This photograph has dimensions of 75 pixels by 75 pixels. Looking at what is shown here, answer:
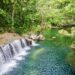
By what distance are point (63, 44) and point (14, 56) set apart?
11000 millimetres

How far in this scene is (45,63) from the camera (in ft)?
83.6

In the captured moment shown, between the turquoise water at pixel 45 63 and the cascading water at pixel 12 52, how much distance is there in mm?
928

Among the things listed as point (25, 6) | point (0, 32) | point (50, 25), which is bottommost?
point (50, 25)

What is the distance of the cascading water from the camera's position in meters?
24.4

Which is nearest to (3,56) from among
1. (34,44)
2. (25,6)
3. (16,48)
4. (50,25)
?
(16,48)

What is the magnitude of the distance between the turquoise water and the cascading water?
0.93 metres

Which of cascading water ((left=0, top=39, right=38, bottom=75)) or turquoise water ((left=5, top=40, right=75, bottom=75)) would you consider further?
cascading water ((left=0, top=39, right=38, bottom=75))

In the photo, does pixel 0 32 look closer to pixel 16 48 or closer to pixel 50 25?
pixel 16 48

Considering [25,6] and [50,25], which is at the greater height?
[25,6]

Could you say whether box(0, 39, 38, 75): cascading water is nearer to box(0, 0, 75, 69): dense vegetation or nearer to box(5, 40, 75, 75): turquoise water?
box(5, 40, 75, 75): turquoise water

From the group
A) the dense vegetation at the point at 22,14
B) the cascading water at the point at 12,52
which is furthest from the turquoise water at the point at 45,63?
the dense vegetation at the point at 22,14

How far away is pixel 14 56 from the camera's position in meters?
28.5

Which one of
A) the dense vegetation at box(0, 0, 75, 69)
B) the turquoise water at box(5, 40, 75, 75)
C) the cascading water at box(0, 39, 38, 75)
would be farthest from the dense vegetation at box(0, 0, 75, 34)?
the turquoise water at box(5, 40, 75, 75)

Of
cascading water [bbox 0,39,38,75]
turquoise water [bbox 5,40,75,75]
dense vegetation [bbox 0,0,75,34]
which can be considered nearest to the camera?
turquoise water [bbox 5,40,75,75]
